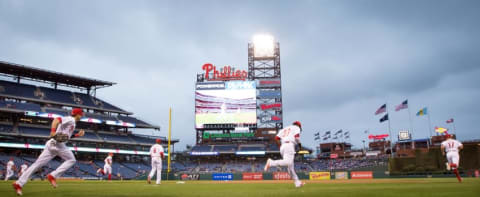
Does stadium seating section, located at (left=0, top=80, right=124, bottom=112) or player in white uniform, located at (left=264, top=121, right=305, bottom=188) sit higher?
stadium seating section, located at (left=0, top=80, right=124, bottom=112)

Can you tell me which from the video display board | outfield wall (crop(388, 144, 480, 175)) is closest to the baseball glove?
outfield wall (crop(388, 144, 480, 175))

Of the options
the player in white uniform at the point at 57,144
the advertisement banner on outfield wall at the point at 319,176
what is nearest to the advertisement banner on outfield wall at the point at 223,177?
the advertisement banner on outfield wall at the point at 319,176

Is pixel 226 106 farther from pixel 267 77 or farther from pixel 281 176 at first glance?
pixel 281 176

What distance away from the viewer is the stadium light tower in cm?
6144

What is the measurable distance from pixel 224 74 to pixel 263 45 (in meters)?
9.68

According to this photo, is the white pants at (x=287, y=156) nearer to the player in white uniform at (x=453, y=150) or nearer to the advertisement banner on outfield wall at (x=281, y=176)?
the player in white uniform at (x=453, y=150)

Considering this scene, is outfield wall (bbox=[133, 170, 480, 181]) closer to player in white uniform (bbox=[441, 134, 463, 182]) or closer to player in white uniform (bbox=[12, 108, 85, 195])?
player in white uniform (bbox=[441, 134, 463, 182])

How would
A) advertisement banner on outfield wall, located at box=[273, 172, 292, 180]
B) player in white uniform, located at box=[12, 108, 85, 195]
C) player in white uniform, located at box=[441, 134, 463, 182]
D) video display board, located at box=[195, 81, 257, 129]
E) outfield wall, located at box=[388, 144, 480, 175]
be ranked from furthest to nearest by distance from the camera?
1. video display board, located at box=[195, 81, 257, 129]
2. advertisement banner on outfield wall, located at box=[273, 172, 292, 180]
3. outfield wall, located at box=[388, 144, 480, 175]
4. player in white uniform, located at box=[441, 134, 463, 182]
5. player in white uniform, located at box=[12, 108, 85, 195]

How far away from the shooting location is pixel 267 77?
6331 cm

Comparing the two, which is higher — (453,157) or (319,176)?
(453,157)

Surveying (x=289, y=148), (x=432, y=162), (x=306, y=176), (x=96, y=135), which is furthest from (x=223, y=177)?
(x=289, y=148)

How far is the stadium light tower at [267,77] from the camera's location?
202 feet

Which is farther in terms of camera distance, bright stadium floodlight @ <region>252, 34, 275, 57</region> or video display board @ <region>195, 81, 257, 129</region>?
bright stadium floodlight @ <region>252, 34, 275, 57</region>

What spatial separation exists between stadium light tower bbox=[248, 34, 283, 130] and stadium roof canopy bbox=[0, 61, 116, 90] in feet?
85.7
